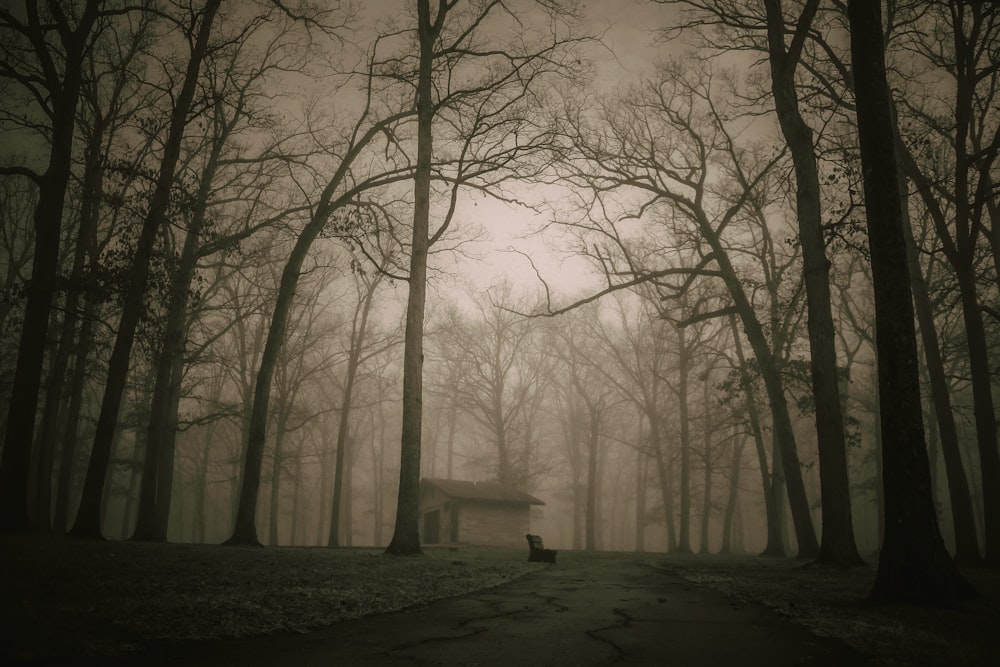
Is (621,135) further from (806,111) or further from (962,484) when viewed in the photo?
(962,484)

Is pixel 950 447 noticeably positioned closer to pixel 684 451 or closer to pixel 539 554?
pixel 539 554

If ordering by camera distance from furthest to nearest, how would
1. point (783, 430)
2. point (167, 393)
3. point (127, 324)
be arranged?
point (167, 393), point (783, 430), point (127, 324)

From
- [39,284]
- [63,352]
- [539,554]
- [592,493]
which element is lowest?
[592,493]

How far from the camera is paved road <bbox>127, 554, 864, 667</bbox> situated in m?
3.23

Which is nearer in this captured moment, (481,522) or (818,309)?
(818,309)

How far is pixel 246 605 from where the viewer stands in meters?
4.49

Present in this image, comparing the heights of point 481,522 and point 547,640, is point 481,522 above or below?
below

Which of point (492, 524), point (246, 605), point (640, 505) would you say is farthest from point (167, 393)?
point (640, 505)

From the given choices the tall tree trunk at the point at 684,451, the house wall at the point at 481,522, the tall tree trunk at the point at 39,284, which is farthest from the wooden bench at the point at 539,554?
the house wall at the point at 481,522

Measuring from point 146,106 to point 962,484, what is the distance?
22.9 m

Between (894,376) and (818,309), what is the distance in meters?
6.52

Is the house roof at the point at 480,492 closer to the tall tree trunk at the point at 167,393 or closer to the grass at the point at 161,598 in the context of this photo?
the tall tree trunk at the point at 167,393

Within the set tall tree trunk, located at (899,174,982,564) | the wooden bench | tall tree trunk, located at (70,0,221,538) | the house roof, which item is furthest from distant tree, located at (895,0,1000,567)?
the house roof

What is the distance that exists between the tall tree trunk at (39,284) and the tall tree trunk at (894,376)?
12918 millimetres
